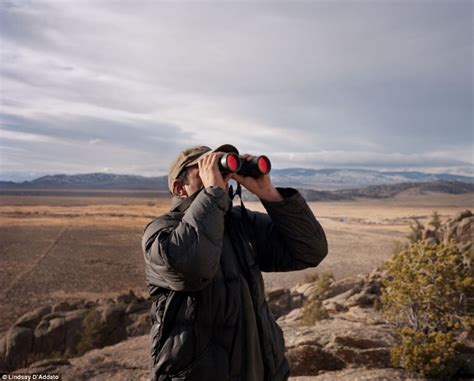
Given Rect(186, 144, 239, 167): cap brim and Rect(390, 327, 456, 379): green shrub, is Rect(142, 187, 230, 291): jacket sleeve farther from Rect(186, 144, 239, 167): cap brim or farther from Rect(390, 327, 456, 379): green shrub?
Rect(390, 327, 456, 379): green shrub

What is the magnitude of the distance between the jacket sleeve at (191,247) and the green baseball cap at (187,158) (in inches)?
10.7

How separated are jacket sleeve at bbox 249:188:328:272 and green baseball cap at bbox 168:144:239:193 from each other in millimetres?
331

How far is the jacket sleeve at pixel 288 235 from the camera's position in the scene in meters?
1.99

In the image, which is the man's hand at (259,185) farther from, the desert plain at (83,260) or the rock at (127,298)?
the desert plain at (83,260)

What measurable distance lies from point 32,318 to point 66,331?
3.45ft

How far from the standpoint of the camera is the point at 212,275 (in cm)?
162

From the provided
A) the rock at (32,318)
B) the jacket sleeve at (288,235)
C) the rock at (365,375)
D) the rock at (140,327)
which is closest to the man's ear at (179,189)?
the jacket sleeve at (288,235)

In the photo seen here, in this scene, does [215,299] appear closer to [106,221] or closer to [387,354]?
[387,354]

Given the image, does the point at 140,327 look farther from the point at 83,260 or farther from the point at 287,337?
the point at 83,260

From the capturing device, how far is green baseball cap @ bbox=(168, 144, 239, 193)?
195 centimetres

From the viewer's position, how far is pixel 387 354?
5.43 meters

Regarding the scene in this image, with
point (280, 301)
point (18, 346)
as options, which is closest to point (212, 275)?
point (18, 346)

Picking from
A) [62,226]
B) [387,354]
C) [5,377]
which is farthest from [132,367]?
[62,226]

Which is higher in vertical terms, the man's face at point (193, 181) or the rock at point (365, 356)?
the man's face at point (193, 181)
